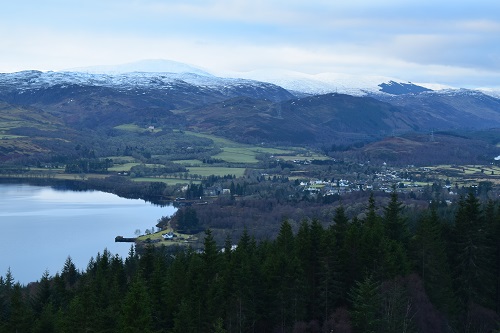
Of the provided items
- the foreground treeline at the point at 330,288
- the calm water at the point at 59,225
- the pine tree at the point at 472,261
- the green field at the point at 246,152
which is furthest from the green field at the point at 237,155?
the foreground treeline at the point at 330,288

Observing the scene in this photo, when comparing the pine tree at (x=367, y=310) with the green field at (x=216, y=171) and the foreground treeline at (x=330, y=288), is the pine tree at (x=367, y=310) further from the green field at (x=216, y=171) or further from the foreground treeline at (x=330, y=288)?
the green field at (x=216, y=171)

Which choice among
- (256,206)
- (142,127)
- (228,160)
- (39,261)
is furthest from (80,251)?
(142,127)

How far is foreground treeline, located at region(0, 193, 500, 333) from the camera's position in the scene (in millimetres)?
16719

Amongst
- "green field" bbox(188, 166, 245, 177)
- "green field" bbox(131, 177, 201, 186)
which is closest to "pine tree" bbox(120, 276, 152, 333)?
"green field" bbox(131, 177, 201, 186)

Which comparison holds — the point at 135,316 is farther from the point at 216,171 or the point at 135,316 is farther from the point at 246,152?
the point at 246,152

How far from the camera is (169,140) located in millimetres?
116000

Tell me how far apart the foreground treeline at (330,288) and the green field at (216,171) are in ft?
194

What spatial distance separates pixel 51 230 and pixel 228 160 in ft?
144

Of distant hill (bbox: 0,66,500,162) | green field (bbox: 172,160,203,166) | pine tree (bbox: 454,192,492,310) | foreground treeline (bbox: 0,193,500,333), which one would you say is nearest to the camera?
foreground treeline (bbox: 0,193,500,333)

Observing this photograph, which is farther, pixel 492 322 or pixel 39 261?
pixel 39 261

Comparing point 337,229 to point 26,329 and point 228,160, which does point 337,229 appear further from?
point 228,160

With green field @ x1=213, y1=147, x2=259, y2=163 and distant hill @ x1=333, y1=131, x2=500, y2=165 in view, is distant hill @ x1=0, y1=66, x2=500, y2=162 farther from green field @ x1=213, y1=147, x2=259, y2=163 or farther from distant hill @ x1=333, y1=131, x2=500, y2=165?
green field @ x1=213, y1=147, x2=259, y2=163

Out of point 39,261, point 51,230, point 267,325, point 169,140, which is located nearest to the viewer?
point 267,325

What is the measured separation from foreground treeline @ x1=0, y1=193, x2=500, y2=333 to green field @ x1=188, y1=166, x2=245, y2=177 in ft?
194
